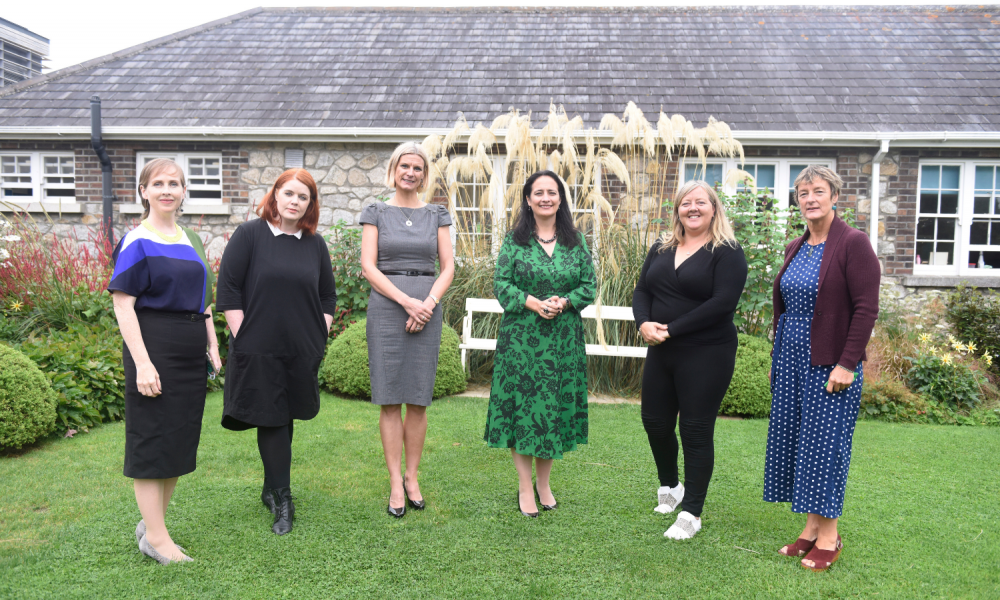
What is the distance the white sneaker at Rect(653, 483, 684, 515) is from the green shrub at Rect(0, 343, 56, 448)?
401 centimetres

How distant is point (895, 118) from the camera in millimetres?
8664

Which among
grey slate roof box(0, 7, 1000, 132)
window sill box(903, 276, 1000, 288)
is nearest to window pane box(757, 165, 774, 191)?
grey slate roof box(0, 7, 1000, 132)

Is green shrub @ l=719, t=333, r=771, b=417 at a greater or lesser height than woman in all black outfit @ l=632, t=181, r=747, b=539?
lesser

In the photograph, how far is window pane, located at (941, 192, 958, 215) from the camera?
8.72 meters

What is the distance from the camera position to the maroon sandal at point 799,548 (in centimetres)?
291

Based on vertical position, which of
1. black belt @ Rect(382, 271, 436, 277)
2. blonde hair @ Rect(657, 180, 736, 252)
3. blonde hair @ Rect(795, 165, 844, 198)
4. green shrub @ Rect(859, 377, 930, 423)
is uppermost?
blonde hair @ Rect(795, 165, 844, 198)

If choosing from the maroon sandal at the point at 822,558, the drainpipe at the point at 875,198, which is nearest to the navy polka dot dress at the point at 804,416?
the maroon sandal at the point at 822,558

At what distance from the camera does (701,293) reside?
309cm

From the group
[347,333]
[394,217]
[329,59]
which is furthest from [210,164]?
[394,217]

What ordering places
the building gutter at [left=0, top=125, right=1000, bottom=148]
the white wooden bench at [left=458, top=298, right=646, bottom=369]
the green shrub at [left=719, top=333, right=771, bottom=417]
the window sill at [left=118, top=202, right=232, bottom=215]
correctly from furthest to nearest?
the window sill at [left=118, top=202, right=232, bottom=215], the building gutter at [left=0, top=125, right=1000, bottom=148], the white wooden bench at [left=458, top=298, right=646, bottom=369], the green shrub at [left=719, top=333, right=771, bottom=417]

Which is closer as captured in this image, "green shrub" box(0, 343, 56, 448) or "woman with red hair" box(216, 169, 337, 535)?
"woman with red hair" box(216, 169, 337, 535)

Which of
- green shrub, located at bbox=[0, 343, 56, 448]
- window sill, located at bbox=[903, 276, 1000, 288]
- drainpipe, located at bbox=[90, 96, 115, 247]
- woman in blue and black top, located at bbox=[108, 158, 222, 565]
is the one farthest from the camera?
drainpipe, located at bbox=[90, 96, 115, 247]

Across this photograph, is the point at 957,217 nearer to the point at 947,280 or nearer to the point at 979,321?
the point at 947,280

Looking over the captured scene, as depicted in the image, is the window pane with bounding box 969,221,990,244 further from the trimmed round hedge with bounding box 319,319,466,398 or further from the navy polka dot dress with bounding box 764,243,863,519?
the navy polka dot dress with bounding box 764,243,863,519
